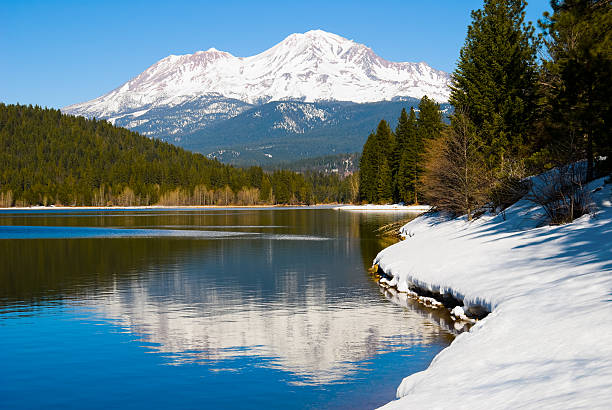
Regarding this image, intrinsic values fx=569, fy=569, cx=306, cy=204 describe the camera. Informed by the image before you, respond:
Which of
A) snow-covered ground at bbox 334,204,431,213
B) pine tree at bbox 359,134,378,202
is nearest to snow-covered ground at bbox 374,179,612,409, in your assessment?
snow-covered ground at bbox 334,204,431,213

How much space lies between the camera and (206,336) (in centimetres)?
1894

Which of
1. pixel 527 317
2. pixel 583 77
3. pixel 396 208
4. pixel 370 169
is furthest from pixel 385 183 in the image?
pixel 527 317

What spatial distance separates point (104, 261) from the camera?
41.1 m

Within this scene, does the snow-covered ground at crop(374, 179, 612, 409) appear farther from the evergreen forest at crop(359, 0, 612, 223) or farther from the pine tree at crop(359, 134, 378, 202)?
the pine tree at crop(359, 134, 378, 202)

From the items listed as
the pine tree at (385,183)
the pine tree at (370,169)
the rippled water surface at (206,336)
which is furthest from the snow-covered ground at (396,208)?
the rippled water surface at (206,336)

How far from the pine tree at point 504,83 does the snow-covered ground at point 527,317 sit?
56.8 feet

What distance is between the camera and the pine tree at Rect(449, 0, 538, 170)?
46562 mm

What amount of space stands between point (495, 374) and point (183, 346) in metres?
9.95

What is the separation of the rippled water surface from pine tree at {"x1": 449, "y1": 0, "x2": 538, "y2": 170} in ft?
60.4

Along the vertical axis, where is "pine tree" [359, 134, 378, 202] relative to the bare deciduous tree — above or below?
above

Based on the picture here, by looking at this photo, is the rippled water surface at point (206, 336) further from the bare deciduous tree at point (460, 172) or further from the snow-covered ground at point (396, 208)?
the snow-covered ground at point (396, 208)

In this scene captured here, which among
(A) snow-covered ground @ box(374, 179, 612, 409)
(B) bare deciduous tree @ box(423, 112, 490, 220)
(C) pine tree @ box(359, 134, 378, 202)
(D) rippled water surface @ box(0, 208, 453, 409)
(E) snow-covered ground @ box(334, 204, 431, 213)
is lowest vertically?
(D) rippled water surface @ box(0, 208, 453, 409)

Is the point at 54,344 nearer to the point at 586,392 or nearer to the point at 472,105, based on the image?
the point at 586,392

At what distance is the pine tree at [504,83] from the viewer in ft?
153
